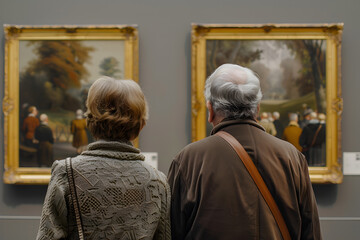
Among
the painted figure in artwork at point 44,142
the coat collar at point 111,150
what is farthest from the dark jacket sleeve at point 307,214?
the painted figure in artwork at point 44,142

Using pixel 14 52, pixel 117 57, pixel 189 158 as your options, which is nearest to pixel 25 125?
pixel 14 52

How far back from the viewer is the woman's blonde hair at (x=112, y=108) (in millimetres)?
2559

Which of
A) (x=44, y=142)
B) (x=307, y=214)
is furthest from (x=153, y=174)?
(x=44, y=142)

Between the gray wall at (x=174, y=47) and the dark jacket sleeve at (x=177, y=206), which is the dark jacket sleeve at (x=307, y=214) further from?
the gray wall at (x=174, y=47)

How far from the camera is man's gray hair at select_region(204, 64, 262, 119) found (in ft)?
9.79

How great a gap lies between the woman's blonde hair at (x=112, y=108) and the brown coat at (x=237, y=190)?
1.98 feet

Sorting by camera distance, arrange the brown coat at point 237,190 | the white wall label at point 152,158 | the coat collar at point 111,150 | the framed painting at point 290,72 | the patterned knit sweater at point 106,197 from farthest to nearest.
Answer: the white wall label at point 152,158
the framed painting at point 290,72
the brown coat at point 237,190
the coat collar at point 111,150
the patterned knit sweater at point 106,197

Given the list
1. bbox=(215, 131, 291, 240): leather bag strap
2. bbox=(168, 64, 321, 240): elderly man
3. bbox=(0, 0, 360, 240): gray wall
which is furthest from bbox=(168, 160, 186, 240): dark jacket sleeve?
bbox=(0, 0, 360, 240): gray wall

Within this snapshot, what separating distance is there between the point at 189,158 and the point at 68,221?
0.95 m

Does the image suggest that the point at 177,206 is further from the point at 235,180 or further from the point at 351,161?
the point at 351,161

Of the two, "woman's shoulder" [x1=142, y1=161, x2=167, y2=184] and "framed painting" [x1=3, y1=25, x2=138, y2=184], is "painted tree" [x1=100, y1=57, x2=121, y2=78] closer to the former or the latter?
"framed painting" [x1=3, y1=25, x2=138, y2=184]

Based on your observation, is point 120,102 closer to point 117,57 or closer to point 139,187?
point 139,187

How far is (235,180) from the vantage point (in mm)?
2891

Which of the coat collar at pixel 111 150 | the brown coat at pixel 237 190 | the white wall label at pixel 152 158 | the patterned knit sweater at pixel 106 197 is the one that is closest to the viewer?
the patterned knit sweater at pixel 106 197
